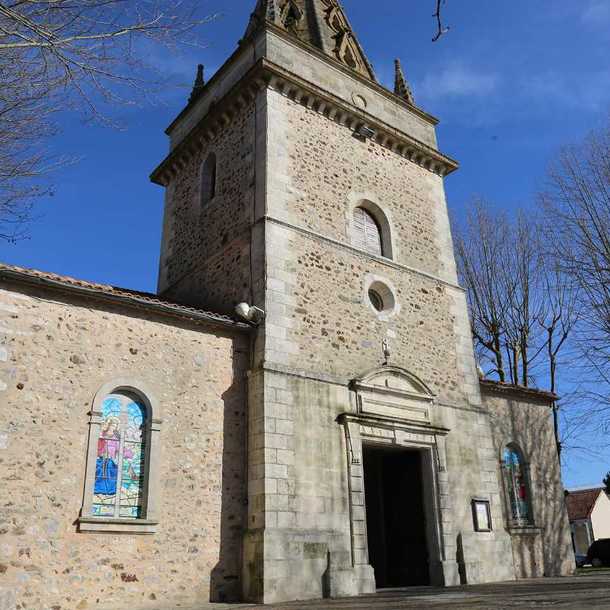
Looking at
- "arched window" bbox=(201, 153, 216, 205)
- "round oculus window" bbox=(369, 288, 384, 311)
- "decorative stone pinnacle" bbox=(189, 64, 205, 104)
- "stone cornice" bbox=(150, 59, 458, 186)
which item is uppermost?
"decorative stone pinnacle" bbox=(189, 64, 205, 104)

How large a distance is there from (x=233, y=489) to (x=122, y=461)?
69.7 inches

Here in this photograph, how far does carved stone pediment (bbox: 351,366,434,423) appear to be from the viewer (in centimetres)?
1111

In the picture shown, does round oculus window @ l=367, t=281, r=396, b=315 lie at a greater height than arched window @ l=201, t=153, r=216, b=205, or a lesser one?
lesser

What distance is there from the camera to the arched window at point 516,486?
1350 centimetres

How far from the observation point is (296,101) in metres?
12.9

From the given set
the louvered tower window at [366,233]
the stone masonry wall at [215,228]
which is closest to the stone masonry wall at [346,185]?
the louvered tower window at [366,233]

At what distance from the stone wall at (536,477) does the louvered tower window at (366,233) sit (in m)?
3.95

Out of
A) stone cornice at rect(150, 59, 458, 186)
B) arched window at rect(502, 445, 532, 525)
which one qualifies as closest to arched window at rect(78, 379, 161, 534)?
stone cornice at rect(150, 59, 458, 186)

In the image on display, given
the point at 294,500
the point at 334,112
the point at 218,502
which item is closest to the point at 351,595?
Result: the point at 294,500

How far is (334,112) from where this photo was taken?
13.5 metres

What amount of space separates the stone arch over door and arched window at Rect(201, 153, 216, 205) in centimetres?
558

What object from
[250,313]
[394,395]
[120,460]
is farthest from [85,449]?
[394,395]

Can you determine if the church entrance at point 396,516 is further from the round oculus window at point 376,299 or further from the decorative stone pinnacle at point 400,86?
the decorative stone pinnacle at point 400,86

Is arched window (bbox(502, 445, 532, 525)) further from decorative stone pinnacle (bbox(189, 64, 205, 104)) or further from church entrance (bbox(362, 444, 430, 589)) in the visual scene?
decorative stone pinnacle (bbox(189, 64, 205, 104))
